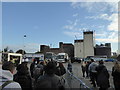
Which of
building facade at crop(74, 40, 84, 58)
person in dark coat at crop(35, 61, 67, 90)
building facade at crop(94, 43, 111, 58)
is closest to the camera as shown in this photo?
person in dark coat at crop(35, 61, 67, 90)

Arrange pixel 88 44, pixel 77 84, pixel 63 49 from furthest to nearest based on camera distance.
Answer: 1. pixel 63 49
2. pixel 88 44
3. pixel 77 84

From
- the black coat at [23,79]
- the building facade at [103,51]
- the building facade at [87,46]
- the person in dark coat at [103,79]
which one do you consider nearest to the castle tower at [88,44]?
the building facade at [87,46]

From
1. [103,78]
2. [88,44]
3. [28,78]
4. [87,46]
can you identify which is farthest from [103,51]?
[28,78]

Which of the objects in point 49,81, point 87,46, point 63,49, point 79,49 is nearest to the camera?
point 49,81

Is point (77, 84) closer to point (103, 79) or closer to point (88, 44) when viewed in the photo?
point (103, 79)

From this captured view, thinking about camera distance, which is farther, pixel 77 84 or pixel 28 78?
pixel 77 84

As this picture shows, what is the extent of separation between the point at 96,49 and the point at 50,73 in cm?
10425

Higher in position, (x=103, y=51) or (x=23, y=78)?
(x=23, y=78)

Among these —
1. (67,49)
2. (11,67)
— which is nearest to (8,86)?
(11,67)

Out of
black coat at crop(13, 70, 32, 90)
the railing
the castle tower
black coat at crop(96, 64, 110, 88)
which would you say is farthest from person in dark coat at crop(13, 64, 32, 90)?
the castle tower

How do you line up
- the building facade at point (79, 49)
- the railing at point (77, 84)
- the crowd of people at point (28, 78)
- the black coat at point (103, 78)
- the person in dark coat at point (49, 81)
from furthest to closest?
the building facade at point (79, 49)
the black coat at point (103, 78)
the railing at point (77, 84)
the person in dark coat at point (49, 81)
the crowd of people at point (28, 78)

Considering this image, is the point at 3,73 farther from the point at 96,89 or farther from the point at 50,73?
the point at 96,89

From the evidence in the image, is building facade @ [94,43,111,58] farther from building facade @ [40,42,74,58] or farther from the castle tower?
building facade @ [40,42,74,58]

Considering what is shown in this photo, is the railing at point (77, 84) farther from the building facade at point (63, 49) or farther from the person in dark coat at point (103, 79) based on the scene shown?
the building facade at point (63, 49)
